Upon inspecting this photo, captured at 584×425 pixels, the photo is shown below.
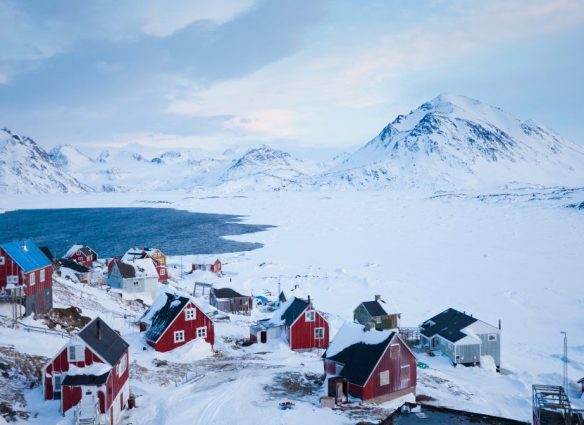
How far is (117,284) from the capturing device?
63.4 meters

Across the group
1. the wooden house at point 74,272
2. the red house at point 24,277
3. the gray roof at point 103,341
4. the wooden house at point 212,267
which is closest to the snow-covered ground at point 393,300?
the wooden house at point 212,267

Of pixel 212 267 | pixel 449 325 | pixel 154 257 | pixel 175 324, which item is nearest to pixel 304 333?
pixel 175 324

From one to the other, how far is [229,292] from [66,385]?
37.9m

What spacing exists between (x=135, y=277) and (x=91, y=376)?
3818cm

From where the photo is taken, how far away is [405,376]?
3250cm

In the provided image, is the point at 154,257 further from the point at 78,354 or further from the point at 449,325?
the point at 78,354

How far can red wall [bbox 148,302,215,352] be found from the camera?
3916 centimetres

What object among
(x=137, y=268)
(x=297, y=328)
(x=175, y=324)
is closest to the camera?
(x=175, y=324)

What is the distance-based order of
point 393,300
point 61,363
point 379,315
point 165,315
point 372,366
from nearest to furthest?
point 61,363
point 372,366
point 165,315
point 379,315
point 393,300

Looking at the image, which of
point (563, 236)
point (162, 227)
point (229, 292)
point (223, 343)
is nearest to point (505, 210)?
point (563, 236)

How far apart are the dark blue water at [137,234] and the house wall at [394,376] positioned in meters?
79.4

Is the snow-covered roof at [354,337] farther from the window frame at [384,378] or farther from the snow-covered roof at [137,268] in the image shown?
the snow-covered roof at [137,268]

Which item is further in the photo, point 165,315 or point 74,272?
point 74,272

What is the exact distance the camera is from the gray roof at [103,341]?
2638 cm
